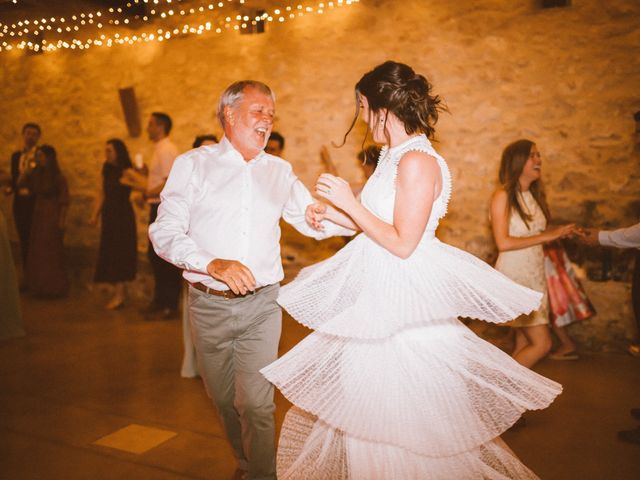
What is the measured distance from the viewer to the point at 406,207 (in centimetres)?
170

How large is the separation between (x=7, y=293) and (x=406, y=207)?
411 cm

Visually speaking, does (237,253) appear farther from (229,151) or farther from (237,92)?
(237,92)

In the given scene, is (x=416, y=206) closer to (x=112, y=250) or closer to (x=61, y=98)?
(x=112, y=250)

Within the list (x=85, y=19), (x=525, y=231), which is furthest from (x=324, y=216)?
(x=85, y=19)

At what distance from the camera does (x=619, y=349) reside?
4348 millimetres

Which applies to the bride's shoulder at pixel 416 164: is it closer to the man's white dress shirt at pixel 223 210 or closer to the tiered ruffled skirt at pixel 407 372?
the tiered ruffled skirt at pixel 407 372

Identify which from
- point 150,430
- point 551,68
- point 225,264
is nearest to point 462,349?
point 225,264

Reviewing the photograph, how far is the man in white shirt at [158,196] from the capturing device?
5.14 m

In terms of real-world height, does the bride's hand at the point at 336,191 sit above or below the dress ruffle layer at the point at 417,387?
above

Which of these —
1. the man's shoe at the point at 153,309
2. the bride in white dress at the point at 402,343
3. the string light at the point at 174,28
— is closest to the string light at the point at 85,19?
the string light at the point at 174,28

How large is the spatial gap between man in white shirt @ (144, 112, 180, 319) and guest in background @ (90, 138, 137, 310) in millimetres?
575

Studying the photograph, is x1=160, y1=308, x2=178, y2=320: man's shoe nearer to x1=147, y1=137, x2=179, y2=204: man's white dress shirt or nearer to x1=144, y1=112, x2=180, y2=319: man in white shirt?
x1=144, y1=112, x2=180, y2=319: man in white shirt

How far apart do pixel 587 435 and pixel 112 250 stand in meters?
4.92

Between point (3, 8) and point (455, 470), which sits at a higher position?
point (3, 8)
